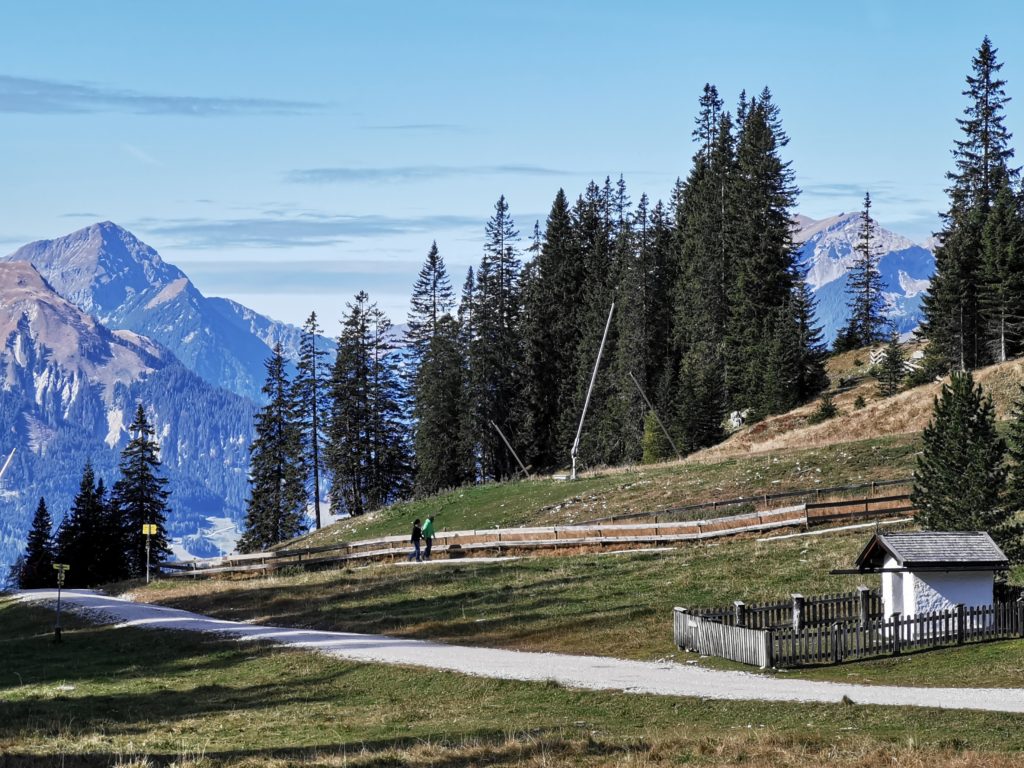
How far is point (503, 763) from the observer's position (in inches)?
728

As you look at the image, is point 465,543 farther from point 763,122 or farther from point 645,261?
point 763,122

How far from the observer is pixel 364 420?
102688 mm

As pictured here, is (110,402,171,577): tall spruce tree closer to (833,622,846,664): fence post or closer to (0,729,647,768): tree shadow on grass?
(833,622,846,664): fence post

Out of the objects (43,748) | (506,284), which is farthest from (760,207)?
(43,748)

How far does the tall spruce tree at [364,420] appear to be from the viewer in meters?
103

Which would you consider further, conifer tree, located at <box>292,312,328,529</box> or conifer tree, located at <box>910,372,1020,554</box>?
conifer tree, located at <box>292,312,328,529</box>

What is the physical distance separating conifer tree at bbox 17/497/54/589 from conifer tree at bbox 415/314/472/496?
29.5 m

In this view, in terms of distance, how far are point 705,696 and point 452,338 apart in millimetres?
83438

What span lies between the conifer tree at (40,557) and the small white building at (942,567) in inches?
3045

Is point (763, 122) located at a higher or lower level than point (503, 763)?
higher

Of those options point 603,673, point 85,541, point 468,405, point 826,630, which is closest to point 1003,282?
point 468,405

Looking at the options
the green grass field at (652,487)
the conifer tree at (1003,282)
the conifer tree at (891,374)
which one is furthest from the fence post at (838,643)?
the conifer tree at (1003,282)

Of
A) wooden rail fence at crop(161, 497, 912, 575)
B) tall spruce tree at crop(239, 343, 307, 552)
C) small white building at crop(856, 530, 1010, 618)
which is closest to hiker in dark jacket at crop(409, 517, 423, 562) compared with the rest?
wooden rail fence at crop(161, 497, 912, 575)

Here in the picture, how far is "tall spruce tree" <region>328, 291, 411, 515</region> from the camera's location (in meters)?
103
